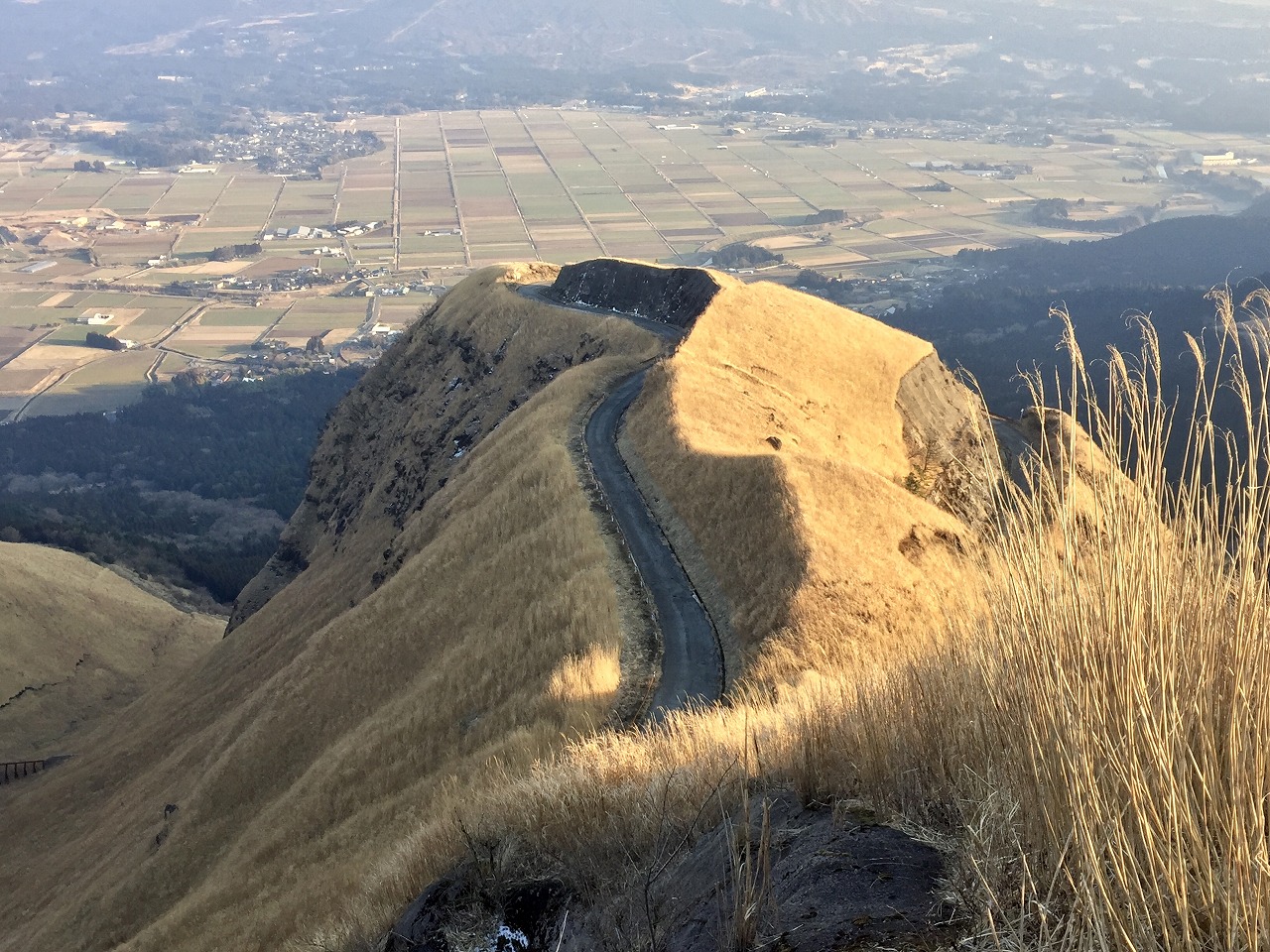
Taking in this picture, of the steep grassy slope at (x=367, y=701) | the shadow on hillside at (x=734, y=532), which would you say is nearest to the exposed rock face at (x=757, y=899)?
the steep grassy slope at (x=367, y=701)

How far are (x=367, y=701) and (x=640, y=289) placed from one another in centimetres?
4028

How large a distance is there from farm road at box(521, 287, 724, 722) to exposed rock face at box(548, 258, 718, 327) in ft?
49.8

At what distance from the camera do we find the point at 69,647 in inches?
3004

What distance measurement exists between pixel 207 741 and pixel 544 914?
36.9 meters

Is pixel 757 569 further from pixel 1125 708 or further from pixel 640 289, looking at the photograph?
pixel 640 289

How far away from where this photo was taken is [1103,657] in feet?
22.4

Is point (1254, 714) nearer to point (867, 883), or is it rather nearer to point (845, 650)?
point (867, 883)

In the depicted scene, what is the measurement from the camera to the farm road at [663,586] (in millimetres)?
24328

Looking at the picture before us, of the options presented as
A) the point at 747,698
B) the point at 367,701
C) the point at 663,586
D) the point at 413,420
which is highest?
the point at 747,698

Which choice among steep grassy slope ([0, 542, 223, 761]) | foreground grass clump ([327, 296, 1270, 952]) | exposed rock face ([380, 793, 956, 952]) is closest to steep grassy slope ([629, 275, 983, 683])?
foreground grass clump ([327, 296, 1270, 952])

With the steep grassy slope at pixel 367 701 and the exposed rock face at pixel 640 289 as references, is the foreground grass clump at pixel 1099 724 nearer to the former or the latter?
the steep grassy slope at pixel 367 701

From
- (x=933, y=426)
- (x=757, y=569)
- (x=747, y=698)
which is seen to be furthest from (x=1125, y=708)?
(x=933, y=426)

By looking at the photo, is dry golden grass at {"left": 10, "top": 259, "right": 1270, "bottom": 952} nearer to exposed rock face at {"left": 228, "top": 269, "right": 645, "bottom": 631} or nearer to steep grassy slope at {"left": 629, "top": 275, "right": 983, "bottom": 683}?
steep grassy slope at {"left": 629, "top": 275, "right": 983, "bottom": 683}

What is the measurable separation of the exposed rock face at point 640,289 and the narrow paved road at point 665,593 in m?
17.7
